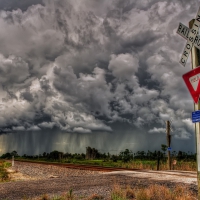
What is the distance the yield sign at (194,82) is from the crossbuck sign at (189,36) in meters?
0.26

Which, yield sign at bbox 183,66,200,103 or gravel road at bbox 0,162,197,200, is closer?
yield sign at bbox 183,66,200,103

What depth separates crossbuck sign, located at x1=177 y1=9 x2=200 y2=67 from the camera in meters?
4.76

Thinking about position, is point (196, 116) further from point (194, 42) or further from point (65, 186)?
point (65, 186)

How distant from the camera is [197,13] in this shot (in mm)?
4777

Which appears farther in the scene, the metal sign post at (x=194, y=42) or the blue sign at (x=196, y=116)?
the metal sign post at (x=194, y=42)

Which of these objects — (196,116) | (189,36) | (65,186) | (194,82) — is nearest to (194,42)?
(189,36)

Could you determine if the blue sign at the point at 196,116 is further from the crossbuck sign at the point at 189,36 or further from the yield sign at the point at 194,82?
the crossbuck sign at the point at 189,36

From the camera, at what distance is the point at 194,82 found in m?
4.64

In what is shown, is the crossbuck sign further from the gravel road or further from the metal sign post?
the gravel road

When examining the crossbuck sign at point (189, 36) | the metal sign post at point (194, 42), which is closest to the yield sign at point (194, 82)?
the metal sign post at point (194, 42)

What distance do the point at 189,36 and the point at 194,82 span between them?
34.5 inches

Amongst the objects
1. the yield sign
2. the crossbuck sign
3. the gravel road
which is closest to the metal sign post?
the crossbuck sign

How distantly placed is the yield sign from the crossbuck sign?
264 mm

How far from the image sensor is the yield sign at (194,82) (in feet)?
15.1
